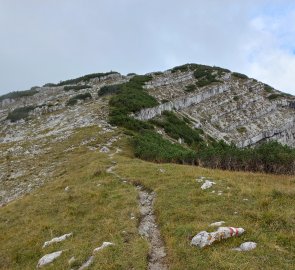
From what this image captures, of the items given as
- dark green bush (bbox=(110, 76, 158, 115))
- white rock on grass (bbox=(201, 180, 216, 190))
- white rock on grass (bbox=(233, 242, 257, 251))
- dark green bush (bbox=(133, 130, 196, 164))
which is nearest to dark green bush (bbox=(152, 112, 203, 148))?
dark green bush (bbox=(110, 76, 158, 115))

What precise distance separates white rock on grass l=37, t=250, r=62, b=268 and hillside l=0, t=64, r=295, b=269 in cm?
32

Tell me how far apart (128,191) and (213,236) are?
436 inches

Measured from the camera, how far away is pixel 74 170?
35469 mm

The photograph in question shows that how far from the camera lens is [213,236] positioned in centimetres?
1436

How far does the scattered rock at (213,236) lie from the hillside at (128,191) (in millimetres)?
277

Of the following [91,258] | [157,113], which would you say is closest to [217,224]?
[91,258]

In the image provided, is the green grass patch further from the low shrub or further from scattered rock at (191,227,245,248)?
the low shrub

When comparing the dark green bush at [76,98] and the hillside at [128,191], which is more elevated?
the dark green bush at [76,98]

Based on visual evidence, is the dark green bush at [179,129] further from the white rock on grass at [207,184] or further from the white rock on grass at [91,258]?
the white rock on grass at [91,258]

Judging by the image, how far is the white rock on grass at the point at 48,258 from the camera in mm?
16062

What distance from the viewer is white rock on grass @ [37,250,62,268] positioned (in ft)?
52.7

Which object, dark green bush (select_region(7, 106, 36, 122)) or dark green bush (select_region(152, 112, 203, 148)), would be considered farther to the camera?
dark green bush (select_region(7, 106, 36, 122))

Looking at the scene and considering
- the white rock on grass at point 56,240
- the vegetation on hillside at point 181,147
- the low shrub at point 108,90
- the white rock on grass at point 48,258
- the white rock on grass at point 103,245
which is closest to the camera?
the white rock on grass at point 103,245

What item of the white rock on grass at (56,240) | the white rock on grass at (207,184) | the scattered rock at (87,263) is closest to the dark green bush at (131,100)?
the white rock on grass at (207,184)
